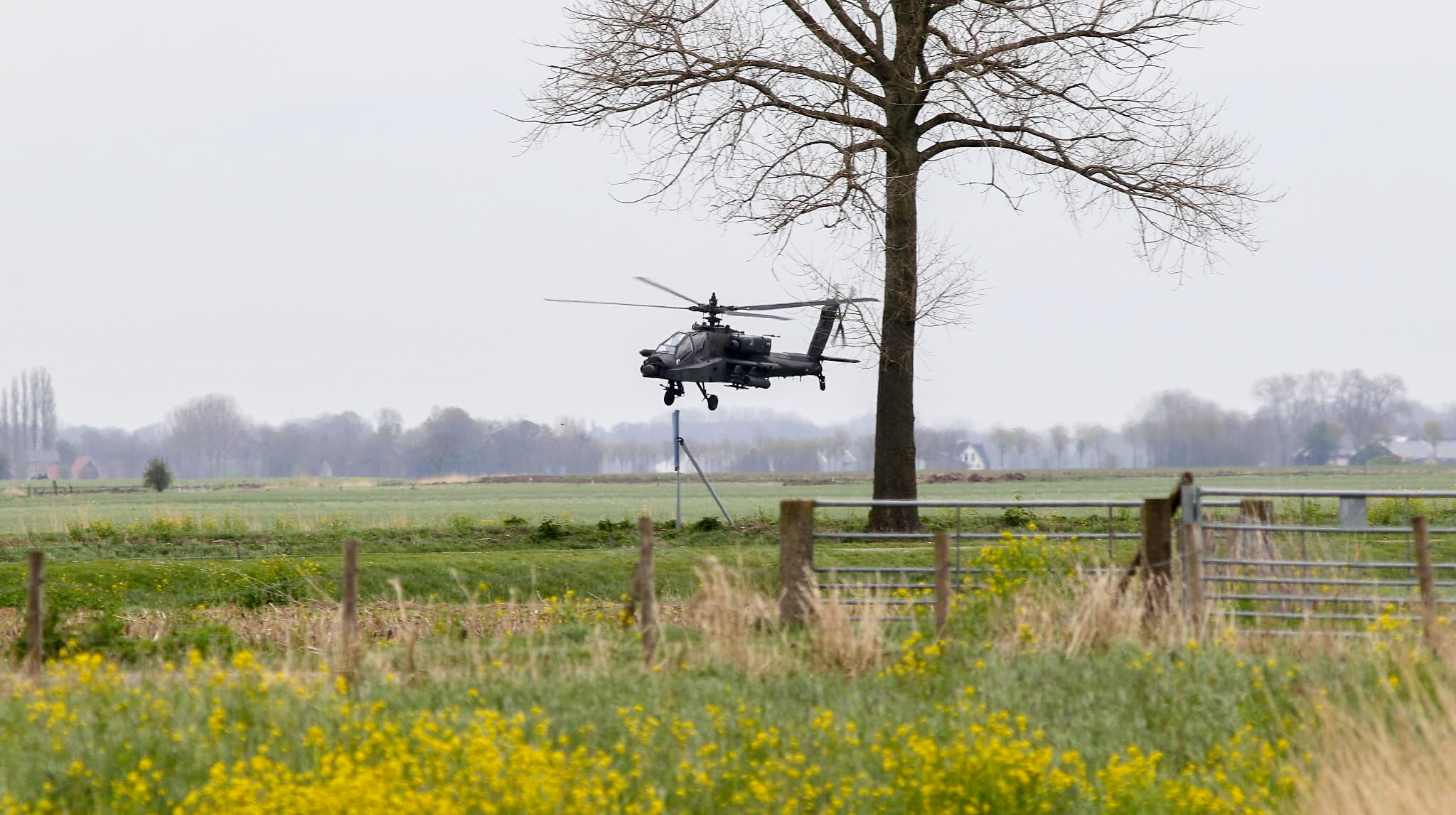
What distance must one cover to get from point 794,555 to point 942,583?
2288 mm

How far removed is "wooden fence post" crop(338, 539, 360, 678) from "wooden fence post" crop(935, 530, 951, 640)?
5114mm

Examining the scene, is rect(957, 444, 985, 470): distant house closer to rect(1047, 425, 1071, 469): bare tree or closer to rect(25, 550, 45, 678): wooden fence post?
rect(1047, 425, 1071, 469): bare tree

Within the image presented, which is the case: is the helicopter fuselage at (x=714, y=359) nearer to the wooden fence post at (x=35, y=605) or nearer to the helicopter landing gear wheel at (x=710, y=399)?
the helicopter landing gear wheel at (x=710, y=399)

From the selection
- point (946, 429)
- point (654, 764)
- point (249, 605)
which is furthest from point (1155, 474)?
point (654, 764)

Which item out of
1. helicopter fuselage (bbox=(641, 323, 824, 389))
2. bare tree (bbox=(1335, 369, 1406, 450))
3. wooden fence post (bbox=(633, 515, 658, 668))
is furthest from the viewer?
bare tree (bbox=(1335, 369, 1406, 450))

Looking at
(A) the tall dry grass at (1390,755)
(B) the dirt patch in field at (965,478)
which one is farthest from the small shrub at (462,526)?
(B) the dirt patch in field at (965,478)

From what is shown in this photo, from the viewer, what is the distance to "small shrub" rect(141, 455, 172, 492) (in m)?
88.9

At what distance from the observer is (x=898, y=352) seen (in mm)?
28359

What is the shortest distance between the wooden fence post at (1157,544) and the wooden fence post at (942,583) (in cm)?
243

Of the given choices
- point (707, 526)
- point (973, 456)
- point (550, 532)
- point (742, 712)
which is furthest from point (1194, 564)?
point (973, 456)

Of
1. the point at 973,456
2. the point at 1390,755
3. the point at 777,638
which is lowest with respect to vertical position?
the point at 1390,755

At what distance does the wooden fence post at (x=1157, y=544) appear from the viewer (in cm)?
1466

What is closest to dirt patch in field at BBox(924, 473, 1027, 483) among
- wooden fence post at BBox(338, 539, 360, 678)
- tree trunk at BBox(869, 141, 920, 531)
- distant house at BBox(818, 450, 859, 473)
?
tree trunk at BBox(869, 141, 920, 531)

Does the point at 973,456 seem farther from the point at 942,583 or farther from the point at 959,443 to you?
the point at 942,583
